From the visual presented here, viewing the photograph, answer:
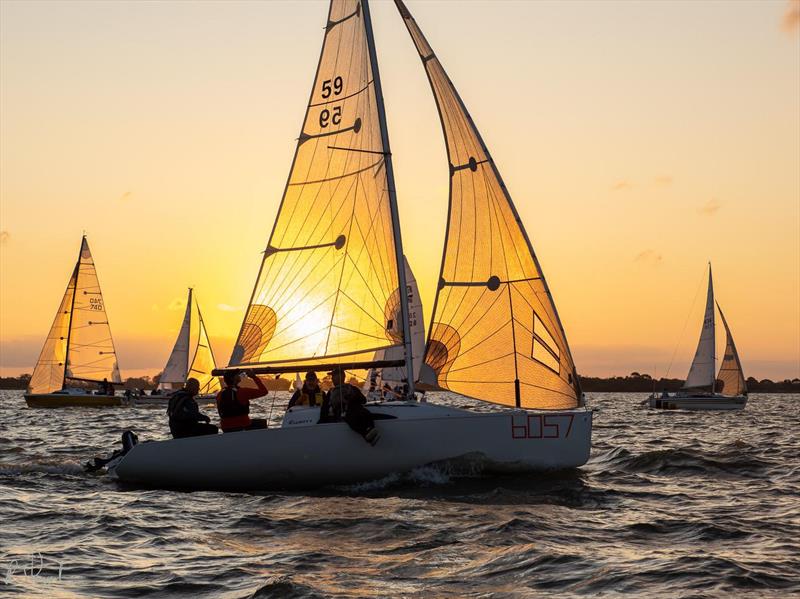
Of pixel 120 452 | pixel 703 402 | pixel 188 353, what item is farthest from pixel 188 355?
pixel 120 452

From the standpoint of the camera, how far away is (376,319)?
55.1 ft

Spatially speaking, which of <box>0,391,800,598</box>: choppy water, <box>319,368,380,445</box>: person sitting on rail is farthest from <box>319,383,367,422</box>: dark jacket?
<box>0,391,800,598</box>: choppy water

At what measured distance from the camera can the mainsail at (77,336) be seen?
5866cm

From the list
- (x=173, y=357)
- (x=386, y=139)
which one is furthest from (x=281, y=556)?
(x=173, y=357)

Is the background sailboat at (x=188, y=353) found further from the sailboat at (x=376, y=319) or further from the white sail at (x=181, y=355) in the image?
the sailboat at (x=376, y=319)

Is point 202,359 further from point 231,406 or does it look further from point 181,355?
point 231,406

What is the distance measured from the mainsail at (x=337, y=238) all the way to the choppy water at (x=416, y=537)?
2.92m

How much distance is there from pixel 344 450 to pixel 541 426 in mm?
3186

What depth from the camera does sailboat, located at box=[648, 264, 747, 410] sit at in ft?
204

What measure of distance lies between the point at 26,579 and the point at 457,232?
10072mm

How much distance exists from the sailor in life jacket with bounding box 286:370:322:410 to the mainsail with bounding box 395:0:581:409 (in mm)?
1841

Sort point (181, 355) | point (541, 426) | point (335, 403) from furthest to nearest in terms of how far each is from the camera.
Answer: point (181, 355), point (541, 426), point (335, 403)
